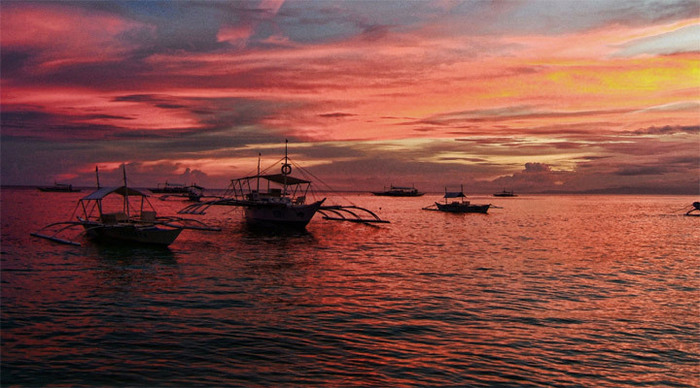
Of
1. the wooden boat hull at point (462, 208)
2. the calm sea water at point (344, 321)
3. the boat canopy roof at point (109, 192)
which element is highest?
the boat canopy roof at point (109, 192)

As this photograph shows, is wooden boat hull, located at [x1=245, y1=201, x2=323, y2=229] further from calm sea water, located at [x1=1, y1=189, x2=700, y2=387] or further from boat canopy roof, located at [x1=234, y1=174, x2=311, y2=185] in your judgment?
calm sea water, located at [x1=1, y1=189, x2=700, y2=387]

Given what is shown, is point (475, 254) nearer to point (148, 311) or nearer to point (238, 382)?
point (148, 311)

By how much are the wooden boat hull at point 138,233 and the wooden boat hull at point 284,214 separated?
20781mm

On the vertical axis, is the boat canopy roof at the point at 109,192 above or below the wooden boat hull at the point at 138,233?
above

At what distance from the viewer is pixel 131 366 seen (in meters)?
13.3

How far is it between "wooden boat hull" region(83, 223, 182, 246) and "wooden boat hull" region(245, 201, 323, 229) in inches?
818

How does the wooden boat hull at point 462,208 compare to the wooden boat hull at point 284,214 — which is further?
the wooden boat hull at point 462,208

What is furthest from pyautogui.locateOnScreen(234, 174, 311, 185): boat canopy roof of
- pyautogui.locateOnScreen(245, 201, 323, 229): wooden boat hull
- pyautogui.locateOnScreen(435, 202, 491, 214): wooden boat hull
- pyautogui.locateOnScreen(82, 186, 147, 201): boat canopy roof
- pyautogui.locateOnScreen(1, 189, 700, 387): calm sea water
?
pyautogui.locateOnScreen(435, 202, 491, 214): wooden boat hull

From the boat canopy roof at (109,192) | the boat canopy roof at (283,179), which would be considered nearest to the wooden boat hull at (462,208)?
the boat canopy roof at (283,179)

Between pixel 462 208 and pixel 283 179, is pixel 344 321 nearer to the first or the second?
pixel 283 179

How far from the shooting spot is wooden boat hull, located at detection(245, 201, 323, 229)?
194 ft

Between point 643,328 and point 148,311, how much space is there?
19.5m

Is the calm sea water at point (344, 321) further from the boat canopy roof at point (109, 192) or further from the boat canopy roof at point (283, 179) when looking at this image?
the boat canopy roof at point (283, 179)

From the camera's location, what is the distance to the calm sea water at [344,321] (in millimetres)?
13117
